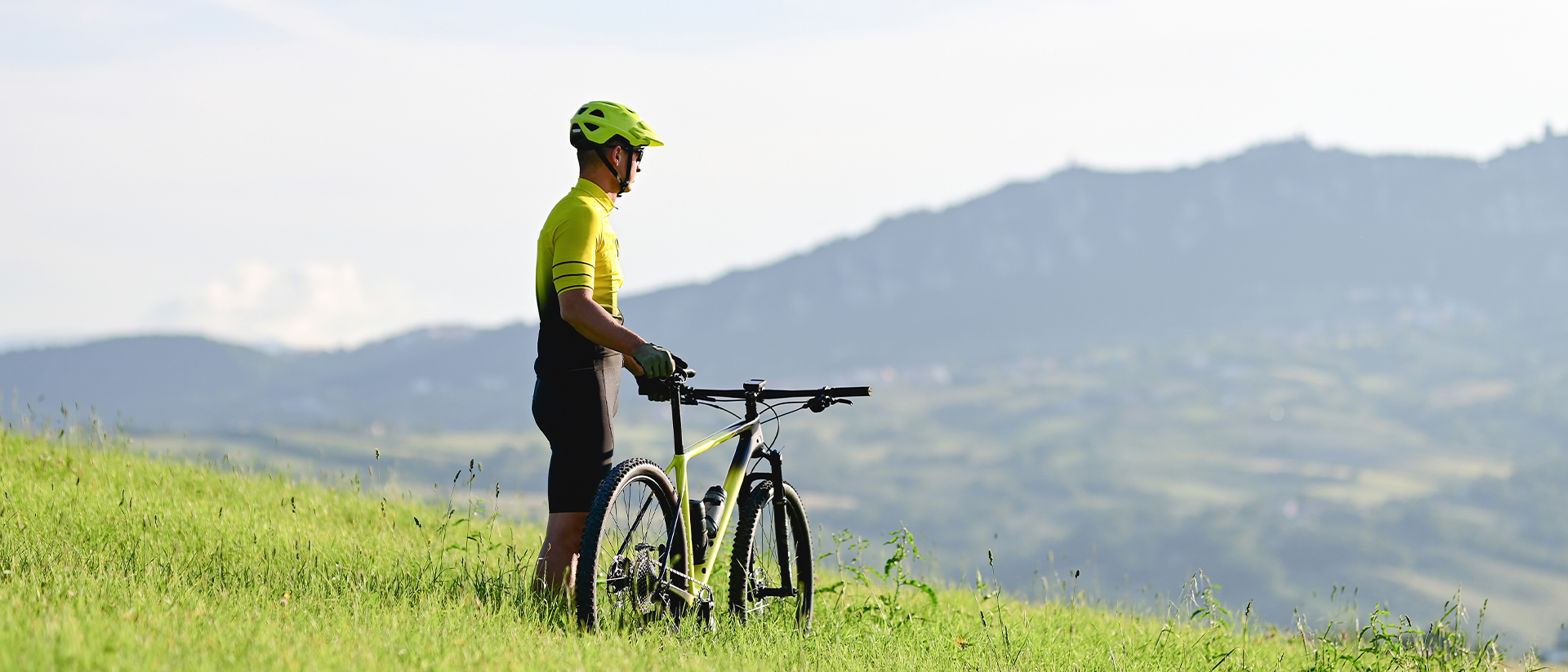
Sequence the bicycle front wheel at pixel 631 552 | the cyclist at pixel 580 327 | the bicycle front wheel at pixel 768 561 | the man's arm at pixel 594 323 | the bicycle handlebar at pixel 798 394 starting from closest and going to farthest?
the bicycle front wheel at pixel 631 552
the man's arm at pixel 594 323
the cyclist at pixel 580 327
the bicycle handlebar at pixel 798 394
the bicycle front wheel at pixel 768 561

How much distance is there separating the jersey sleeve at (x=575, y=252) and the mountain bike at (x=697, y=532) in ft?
1.91

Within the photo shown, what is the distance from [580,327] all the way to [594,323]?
8 centimetres

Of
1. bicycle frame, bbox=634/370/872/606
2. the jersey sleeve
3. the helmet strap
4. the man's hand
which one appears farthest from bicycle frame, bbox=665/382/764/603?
the helmet strap

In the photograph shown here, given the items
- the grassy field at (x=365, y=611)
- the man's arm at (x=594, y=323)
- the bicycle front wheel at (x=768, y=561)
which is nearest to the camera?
the grassy field at (x=365, y=611)

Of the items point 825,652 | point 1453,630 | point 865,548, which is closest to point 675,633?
point 825,652

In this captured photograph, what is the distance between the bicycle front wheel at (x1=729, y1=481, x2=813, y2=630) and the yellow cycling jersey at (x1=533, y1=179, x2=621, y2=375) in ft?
4.06

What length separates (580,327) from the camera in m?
5.23

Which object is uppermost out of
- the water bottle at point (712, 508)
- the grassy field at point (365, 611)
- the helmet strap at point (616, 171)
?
the helmet strap at point (616, 171)

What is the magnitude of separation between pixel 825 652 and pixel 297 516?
3989mm

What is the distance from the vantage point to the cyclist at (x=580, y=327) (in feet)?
17.4

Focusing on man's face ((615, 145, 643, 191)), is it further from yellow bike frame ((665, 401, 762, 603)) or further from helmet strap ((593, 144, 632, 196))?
yellow bike frame ((665, 401, 762, 603))

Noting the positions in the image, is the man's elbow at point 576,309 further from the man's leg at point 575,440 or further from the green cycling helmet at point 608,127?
the green cycling helmet at point 608,127

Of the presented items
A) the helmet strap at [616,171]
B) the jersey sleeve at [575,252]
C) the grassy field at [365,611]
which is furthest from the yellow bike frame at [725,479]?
the helmet strap at [616,171]

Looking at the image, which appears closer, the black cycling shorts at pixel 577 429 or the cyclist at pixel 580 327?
the cyclist at pixel 580 327
